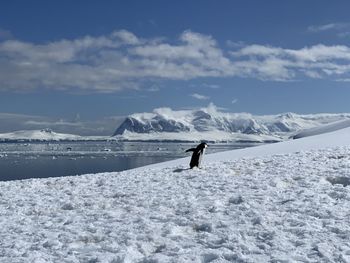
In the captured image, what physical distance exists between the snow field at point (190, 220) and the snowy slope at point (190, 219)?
0.07ft

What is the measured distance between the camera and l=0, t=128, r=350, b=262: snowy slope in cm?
888

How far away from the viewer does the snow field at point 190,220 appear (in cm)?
888

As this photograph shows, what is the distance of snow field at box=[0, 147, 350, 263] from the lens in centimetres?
888

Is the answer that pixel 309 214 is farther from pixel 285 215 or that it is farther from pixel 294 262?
pixel 294 262

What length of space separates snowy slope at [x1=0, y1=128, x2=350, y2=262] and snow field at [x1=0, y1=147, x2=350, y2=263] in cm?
2

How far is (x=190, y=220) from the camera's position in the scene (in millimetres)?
10977

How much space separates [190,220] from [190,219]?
9cm

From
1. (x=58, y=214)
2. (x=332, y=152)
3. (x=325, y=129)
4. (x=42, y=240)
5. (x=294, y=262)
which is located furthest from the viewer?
(x=325, y=129)

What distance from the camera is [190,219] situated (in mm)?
11070

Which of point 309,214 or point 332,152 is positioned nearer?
point 309,214

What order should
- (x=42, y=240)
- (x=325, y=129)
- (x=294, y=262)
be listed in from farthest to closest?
(x=325, y=129) → (x=42, y=240) → (x=294, y=262)

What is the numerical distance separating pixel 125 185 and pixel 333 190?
7.56 m

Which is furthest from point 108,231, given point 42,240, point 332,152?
point 332,152

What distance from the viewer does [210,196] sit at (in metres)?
13.6
